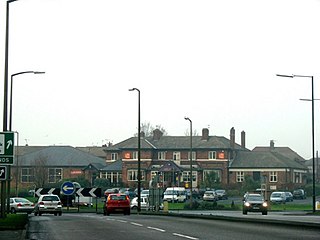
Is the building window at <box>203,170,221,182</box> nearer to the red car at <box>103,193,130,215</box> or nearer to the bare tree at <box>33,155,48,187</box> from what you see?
the bare tree at <box>33,155,48,187</box>

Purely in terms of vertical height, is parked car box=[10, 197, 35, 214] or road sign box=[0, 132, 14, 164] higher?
road sign box=[0, 132, 14, 164]

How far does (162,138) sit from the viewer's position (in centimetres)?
15062

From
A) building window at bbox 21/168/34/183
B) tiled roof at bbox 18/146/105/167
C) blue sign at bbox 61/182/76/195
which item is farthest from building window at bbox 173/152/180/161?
blue sign at bbox 61/182/76/195

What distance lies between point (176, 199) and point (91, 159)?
53.8m

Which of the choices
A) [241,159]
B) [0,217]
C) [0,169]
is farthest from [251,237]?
[241,159]

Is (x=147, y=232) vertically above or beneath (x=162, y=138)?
beneath


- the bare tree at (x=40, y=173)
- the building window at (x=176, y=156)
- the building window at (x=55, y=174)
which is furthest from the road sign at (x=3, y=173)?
the building window at (x=55, y=174)

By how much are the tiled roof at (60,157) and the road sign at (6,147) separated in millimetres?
117083

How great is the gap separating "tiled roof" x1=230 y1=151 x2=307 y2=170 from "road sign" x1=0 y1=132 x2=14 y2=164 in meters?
114

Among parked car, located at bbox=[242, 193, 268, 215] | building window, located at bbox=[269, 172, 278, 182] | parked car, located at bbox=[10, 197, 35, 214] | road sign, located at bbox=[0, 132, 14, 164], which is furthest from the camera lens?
building window, located at bbox=[269, 172, 278, 182]

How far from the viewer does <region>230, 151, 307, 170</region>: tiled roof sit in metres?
141

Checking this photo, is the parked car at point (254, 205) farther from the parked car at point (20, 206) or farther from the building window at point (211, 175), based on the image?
the building window at point (211, 175)

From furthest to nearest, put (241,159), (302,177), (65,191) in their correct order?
(302,177) < (241,159) < (65,191)

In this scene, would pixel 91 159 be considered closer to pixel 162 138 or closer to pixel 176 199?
pixel 162 138
